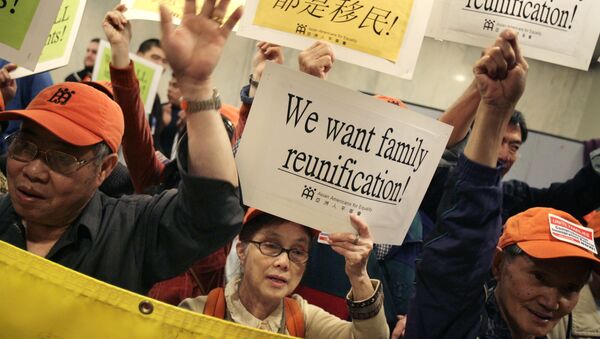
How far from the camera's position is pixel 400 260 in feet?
7.16

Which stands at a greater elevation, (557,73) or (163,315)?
(557,73)

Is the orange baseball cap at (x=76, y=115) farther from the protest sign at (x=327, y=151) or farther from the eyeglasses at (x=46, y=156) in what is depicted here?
the protest sign at (x=327, y=151)

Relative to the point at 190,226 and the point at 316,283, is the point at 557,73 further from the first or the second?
the point at 190,226

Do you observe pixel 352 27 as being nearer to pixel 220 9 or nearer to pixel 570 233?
pixel 220 9

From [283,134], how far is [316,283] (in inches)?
25.7

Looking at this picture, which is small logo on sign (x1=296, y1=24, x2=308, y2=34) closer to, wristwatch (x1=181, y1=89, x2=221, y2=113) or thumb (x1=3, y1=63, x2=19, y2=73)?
wristwatch (x1=181, y1=89, x2=221, y2=113)

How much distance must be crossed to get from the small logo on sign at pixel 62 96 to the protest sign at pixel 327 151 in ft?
1.64

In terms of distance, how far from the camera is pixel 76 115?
5.49 feet

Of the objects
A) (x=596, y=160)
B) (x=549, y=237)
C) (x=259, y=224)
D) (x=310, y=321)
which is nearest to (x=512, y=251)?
(x=549, y=237)

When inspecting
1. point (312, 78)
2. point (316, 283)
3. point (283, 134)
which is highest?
point (312, 78)

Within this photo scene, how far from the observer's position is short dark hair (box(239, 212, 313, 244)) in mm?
1830

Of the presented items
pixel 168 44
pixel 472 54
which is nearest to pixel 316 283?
pixel 168 44

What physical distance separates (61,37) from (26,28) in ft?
1.31

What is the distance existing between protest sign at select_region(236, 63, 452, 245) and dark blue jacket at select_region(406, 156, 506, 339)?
0.52 feet
